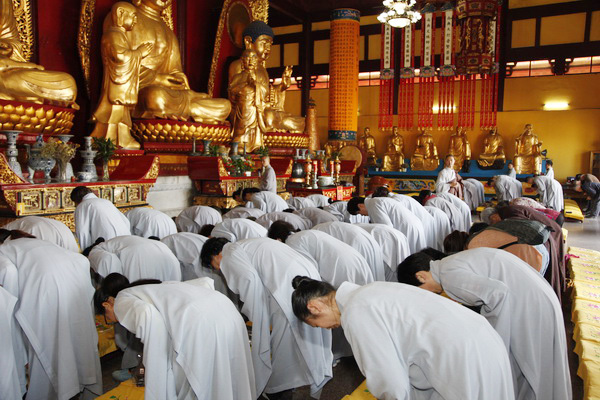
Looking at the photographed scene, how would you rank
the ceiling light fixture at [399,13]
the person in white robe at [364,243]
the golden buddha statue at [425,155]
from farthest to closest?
the golden buddha statue at [425,155]
the ceiling light fixture at [399,13]
the person in white robe at [364,243]

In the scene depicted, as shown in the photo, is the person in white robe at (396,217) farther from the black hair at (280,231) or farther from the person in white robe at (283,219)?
the black hair at (280,231)

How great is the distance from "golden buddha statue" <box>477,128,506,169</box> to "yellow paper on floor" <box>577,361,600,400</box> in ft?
31.3

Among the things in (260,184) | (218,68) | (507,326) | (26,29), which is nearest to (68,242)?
(507,326)

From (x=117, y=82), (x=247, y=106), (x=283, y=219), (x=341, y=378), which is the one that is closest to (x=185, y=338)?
(x=341, y=378)

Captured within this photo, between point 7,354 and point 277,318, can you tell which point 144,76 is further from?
point 7,354

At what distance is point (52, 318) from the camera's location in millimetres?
2354

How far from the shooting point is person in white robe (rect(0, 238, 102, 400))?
2316 millimetres

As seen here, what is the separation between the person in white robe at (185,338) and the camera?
1883 millimetres

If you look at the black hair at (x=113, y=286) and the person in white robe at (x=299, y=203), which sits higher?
the black hair at (x=113, y=286)

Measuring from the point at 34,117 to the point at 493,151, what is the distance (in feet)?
31.3

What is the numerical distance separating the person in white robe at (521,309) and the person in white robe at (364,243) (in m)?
1.21

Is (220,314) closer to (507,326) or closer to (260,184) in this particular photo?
(507,326)

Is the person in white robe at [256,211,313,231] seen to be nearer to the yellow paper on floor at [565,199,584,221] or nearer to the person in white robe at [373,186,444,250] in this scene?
the person in white robe at [373,186,444,250]

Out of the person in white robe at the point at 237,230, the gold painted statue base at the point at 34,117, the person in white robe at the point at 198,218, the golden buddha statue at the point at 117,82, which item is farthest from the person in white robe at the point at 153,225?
the golden buddha statue at the point at 117,82
